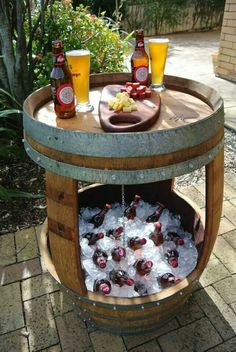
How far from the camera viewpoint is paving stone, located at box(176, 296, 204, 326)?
1.73 metres

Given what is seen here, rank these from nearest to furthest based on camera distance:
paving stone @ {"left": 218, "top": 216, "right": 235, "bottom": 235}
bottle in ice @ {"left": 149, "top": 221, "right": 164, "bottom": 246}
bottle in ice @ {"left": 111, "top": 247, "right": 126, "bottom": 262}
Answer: bottle in ice @ {"left": 111, "top": 247, "right": 126, "bottom": 262} < bottle in ice @ {"left": 149, "top": 221, "right": 164, "bottom": 246} < paving stone @ {"left": 218, "top": 216, "right": 235, "bottom": 235}

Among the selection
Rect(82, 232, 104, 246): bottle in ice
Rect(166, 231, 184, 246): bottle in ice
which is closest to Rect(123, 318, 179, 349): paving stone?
Rect(166, 231, 184, 246): bottle in ice

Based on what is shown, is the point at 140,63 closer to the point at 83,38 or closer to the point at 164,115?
the point at 164,115

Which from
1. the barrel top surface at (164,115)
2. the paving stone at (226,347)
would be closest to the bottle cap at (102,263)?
the paving stone at (226,347)

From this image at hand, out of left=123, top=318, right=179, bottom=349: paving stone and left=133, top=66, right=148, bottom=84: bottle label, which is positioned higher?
left=133, top=66, right=148, bottom=84: bottle label

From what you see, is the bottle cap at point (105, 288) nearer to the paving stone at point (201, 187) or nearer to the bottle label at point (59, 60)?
the bottle label at point (59, 60)

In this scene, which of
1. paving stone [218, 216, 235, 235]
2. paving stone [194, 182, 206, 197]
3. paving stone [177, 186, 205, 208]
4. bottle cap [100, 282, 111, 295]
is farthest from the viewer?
paving stone [194, 182, 206, 197]

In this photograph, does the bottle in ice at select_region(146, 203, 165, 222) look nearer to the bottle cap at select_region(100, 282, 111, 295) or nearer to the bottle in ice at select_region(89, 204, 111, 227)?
the bottle in ice at select_region(89, 204, 111, 227)

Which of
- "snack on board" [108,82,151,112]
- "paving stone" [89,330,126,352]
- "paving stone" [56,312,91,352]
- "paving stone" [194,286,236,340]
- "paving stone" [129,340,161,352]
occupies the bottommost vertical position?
"paving stone" [56,312,91,352]

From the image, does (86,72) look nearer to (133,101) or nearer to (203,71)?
(133,101)

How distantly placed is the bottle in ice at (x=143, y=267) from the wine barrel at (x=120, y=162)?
21cm

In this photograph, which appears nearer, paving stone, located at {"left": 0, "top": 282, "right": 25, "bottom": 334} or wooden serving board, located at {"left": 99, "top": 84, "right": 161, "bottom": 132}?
wooden serving board, located at {"left": 99, "top": 84, "right": 161, "bottom": 132}

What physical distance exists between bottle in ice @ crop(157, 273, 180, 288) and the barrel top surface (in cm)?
75

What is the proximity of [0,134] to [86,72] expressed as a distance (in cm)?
188
